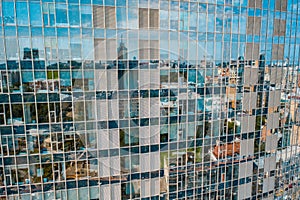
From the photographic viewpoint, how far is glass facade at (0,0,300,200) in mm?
12242

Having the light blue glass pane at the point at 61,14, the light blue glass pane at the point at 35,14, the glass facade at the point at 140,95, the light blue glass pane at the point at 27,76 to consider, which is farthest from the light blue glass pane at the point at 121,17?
the light blue glass pane at the point at 27,76

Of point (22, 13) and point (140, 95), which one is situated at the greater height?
point (22, 13)

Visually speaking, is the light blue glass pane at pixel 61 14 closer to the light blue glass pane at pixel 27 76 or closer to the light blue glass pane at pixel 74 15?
the light blue glass pane at pixel 74 15

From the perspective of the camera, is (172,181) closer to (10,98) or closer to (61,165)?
(61,165)

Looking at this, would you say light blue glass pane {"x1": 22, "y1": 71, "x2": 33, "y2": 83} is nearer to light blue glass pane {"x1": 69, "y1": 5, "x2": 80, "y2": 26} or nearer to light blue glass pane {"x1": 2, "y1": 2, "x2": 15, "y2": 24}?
light blue glass pane {"x1": 2, "y1": 2, "x2": 15, "y2": 24}

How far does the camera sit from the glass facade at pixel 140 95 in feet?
40.2

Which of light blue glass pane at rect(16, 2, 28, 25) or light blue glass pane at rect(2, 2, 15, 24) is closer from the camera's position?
light blue glass pane at rect(2, 2, 15, 24)

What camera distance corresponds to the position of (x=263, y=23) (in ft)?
54.7

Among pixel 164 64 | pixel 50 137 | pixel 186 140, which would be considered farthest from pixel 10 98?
pixel 186 140

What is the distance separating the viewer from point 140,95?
1402 cm

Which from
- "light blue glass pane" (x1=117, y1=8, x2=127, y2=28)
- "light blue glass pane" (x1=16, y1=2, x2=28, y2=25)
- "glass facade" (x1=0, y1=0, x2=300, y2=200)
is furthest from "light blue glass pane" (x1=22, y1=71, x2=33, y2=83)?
"light blue glass pane" (x1=117, y1=8, x2=127, y2=28)

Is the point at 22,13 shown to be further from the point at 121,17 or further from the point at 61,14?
the point at 121,17

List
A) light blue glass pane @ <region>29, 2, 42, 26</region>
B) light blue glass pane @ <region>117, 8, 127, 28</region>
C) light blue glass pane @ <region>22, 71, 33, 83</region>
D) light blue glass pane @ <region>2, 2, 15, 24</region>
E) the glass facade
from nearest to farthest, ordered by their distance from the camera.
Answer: light blue glass pane @ <region>2, 2, 15, 24</region> → light blue glass pane @ <region>29, 2, 42, 26</region> → light blue glass pane @ <region>22, 71, 33, 83</region> → the glass facade → light blue glass pane @ <region>117, 8, 127, 28</region>

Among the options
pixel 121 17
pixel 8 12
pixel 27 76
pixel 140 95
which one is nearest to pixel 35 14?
pixel 8 12
